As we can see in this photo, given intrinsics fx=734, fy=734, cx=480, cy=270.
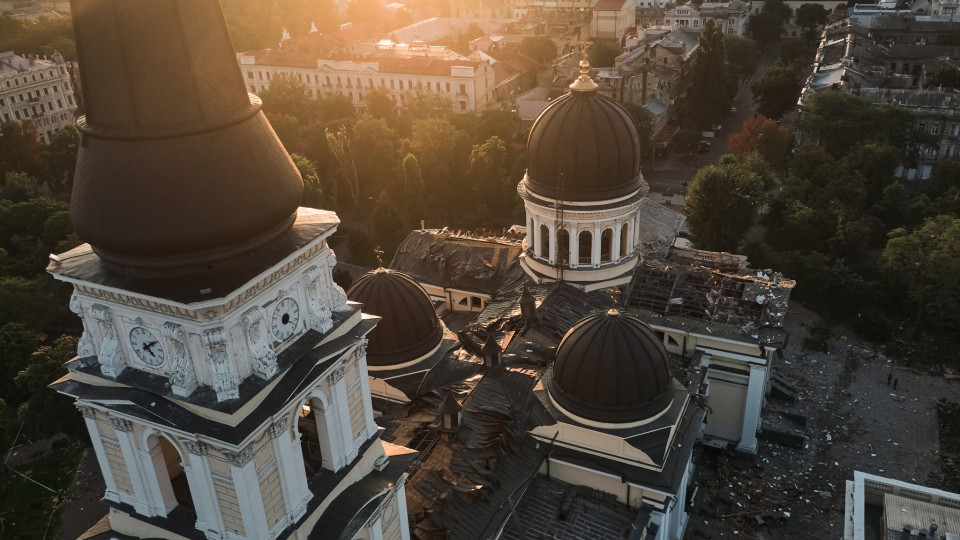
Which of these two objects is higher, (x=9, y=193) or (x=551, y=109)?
(x=551, y=109)

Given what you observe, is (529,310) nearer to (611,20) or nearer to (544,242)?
(544,242)

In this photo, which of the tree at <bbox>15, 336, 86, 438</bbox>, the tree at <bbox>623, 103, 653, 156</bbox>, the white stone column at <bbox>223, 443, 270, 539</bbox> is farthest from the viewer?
the tree at <bbox>623, 103, 653, 156</bbox>

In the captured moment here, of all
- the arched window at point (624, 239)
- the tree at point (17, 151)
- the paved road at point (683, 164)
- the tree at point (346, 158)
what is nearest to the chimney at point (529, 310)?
the arched window at point (624, 239)

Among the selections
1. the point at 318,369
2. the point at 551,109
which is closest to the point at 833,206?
the point at 551,109

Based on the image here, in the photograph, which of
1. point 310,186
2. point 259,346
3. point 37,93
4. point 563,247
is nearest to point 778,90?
point 310,186

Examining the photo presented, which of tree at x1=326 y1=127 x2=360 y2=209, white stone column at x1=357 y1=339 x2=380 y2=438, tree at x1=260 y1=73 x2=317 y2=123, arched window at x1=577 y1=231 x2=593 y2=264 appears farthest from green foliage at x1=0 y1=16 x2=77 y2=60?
white stone column at x1=357 y1=339 x2=380 y2=438

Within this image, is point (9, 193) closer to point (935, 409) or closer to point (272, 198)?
point (272, 198)

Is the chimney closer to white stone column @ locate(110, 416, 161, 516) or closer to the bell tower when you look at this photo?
the bell tower
